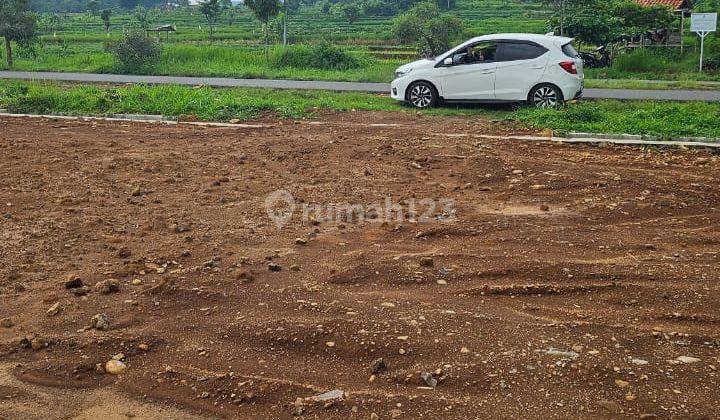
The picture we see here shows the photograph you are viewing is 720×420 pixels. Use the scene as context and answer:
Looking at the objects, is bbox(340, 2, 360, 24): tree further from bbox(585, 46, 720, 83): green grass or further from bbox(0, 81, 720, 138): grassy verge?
bbox(0, 81, 720, 138): grassy verge

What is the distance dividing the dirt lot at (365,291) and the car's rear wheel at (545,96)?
5.18 meters

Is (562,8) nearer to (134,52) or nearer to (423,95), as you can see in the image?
(423,95)

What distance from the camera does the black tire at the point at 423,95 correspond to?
16125 mm

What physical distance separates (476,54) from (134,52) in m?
15.5

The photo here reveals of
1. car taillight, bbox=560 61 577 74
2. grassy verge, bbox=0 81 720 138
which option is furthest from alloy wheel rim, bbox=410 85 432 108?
car taillight, bbox=560 61 577 74

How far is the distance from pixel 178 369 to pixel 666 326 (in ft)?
11.0

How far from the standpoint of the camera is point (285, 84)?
21.7m

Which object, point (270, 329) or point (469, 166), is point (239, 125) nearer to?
point (469, 166)

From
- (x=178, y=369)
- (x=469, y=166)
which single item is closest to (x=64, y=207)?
(x=178, y=369)

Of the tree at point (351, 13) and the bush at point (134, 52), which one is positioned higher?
the tree at point (351, 13)

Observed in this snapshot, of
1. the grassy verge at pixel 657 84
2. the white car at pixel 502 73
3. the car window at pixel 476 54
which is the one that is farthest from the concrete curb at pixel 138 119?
the grassy verge at pixel 657 84

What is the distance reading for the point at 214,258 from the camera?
6746 mm

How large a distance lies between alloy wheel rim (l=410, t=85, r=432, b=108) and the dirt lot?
582 centimetres

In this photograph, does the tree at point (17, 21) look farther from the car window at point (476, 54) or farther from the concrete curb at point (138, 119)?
the car window at point (476, 54)
